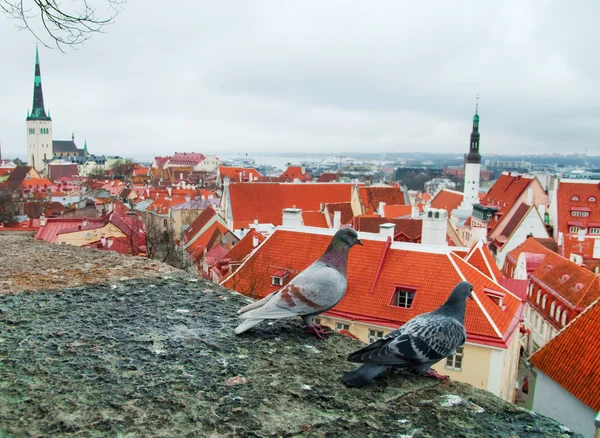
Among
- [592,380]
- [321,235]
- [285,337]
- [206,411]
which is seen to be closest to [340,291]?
[285,337]

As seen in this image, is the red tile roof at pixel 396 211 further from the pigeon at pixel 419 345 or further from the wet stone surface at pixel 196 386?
the wet stone surface at pixel 196 386

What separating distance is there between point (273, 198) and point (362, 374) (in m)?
36.0

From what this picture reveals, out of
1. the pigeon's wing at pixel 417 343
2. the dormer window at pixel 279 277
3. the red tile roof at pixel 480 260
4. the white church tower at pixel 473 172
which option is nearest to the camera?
the pigeon's wing at pixel 417 343

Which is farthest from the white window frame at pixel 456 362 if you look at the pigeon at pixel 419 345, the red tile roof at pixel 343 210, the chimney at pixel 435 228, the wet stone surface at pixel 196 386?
the red tile roof at pixel 343 210

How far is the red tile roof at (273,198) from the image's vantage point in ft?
121

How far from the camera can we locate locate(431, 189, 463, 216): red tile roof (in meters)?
50.7

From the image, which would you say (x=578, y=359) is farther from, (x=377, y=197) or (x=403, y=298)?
(x=377, y=197)

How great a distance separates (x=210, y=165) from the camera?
132125 millimetres

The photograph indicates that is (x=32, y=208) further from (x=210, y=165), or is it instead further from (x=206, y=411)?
(x=210, y=165)

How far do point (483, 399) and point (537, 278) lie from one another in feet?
71.4

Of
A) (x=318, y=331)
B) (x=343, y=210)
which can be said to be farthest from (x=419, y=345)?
(x=343, y=210)

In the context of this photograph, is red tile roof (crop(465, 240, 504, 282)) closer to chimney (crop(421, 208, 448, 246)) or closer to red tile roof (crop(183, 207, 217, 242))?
chimney (crop(421, 208, 448, 246))

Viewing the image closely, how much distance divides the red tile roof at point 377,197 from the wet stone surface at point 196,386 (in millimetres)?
34490

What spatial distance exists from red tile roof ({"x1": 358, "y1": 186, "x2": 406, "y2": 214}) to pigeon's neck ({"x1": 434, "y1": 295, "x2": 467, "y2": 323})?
33.9m
